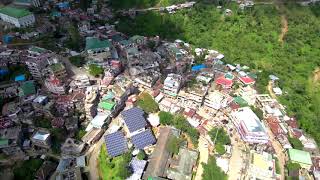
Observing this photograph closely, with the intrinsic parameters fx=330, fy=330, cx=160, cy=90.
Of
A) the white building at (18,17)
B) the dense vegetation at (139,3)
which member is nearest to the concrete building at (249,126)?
the dense vegetation at (139,3)

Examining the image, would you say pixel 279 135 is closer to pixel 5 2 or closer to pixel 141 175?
pixel 141 175

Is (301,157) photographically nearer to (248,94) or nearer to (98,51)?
(248,94)

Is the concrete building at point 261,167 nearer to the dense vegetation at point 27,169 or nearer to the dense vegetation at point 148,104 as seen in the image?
the dense vegetation at point 148,104

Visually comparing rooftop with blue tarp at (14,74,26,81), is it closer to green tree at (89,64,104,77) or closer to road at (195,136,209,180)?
green tree at (89,64,104,77)

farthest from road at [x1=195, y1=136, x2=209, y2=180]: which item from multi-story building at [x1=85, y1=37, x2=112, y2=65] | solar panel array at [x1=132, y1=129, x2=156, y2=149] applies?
multi-story building at [x1=85, y1=37, x2=112, y2=65]

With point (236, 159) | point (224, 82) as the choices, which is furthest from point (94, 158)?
point (224, 82)

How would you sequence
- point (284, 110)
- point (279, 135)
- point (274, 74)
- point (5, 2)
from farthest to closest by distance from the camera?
point (5, 2) < point (274, 74) < point (284, 110) < point (279, 135)

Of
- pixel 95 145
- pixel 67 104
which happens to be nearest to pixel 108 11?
pixel 67 104
